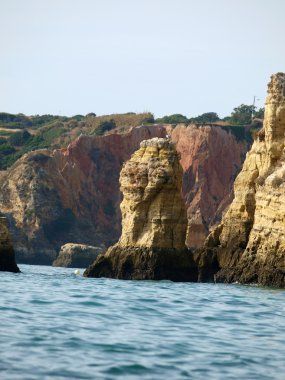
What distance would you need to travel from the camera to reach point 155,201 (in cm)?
6247

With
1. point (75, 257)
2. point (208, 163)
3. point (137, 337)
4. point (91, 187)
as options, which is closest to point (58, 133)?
point (91, 187)

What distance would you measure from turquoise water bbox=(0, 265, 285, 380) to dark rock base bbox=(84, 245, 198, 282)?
18.4 meters

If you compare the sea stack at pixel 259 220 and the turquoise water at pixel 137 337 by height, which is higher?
the sea stack at pixel 259 220

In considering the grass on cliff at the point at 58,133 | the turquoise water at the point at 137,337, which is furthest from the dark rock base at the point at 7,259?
the grass on cliff at the point at 58,133

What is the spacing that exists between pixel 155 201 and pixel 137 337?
3551 centimetres

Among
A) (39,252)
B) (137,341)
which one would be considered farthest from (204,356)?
(39,252)

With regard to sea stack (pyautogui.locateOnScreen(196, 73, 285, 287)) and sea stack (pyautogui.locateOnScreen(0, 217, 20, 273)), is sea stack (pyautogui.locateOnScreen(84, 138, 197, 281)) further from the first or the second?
sea stack (pyautogui.locateOnScreen(0, 217, 20, 273))

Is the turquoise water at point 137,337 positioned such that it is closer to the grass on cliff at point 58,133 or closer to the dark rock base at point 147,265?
the dark rock base at point 147,265

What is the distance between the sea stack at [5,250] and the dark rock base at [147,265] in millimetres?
→ 4231

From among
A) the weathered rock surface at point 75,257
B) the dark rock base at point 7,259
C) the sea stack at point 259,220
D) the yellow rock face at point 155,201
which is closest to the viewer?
the sea stack at point 259,220

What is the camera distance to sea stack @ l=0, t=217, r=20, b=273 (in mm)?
57281

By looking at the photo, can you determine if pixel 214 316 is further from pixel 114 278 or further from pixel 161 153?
pixel 161 153

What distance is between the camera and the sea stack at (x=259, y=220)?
5350 centimetres

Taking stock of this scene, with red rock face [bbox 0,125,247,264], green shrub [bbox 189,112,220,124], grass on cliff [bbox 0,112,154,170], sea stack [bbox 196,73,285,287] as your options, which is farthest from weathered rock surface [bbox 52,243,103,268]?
green shrub [bbox 189,112,220,124]
